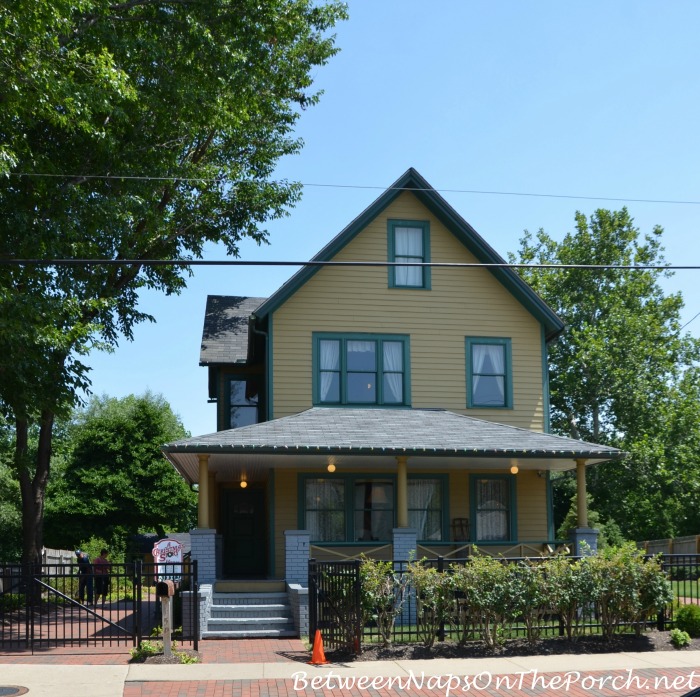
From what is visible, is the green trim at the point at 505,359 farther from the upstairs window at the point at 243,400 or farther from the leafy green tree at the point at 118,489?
the leafy green tree at the point at 118,489

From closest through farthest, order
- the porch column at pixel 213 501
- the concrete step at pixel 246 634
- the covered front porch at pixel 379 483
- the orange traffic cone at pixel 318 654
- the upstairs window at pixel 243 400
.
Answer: the orange traffic cone at pixel 318 654
the concrete step at pixel 246 634
the covered front porch at pixel 379 483
the porch column at pixel 213 501
the upstairs window at pixel 243 400

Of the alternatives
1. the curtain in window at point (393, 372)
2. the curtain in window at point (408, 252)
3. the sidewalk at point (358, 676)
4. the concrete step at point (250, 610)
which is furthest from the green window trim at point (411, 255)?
the sidewalk at point (358, 676)

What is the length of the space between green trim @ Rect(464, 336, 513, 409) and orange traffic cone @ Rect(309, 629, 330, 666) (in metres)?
10.7

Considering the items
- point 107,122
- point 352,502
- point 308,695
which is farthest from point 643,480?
point 308,695

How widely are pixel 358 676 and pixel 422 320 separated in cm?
1217

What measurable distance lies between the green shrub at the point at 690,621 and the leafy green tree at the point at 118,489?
3101 cm

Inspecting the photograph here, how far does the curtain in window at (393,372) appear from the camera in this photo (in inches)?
933

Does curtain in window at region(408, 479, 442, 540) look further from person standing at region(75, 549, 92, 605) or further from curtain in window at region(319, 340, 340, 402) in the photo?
person standing at region(75, 549, 92, 605)

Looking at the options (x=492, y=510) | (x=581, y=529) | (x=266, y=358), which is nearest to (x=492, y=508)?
(x=492, y=510)

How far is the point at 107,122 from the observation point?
23250mm

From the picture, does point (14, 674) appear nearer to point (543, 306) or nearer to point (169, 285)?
point (543, 306)

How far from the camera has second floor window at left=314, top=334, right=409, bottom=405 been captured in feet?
76.7

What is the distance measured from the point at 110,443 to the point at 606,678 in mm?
34551

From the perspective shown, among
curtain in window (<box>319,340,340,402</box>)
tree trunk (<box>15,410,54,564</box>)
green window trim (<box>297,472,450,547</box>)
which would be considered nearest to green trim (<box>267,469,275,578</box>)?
green window trim (<box>297,472,450,547</box>)
